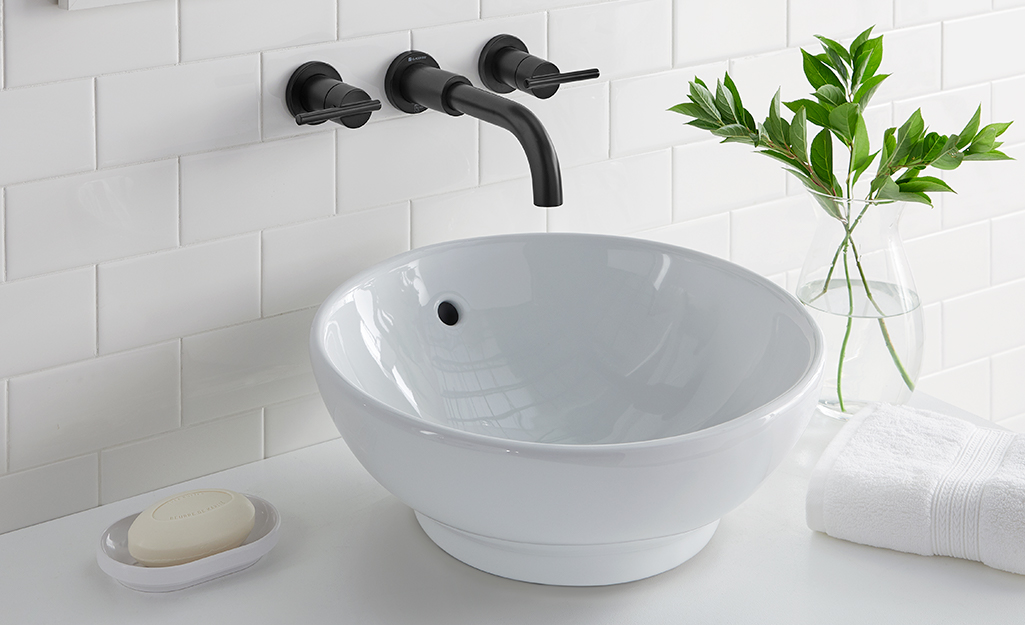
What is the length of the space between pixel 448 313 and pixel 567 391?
148 millimetres

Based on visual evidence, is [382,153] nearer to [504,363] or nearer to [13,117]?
[504,363]

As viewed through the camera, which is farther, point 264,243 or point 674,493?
point 264,243

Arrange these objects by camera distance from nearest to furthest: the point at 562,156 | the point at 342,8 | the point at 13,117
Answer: the point at 13,117 < the point at 342,8 < the point at 562,156

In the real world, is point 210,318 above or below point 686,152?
below

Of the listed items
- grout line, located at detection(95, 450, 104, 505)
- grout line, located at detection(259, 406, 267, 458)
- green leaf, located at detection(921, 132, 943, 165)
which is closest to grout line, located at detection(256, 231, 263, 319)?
grout line, located at detection(259, 406, 267, 458)

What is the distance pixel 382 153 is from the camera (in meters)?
1.14

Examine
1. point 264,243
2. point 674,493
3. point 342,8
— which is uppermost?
point 342,8

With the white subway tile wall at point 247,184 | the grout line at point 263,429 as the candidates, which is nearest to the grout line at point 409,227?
the white subway tile wall at point 247,184

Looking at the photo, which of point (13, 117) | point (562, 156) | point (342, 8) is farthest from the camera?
point (562, 156)

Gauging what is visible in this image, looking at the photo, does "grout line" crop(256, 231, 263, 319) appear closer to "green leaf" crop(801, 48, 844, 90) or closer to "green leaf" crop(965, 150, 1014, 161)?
"green leaf" crop(801, 48, 844, 90)

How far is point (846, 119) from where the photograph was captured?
42.4 inches

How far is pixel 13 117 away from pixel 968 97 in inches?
51.0

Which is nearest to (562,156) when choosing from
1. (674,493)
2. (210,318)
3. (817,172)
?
(817,172)

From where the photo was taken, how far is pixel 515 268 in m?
1.14
